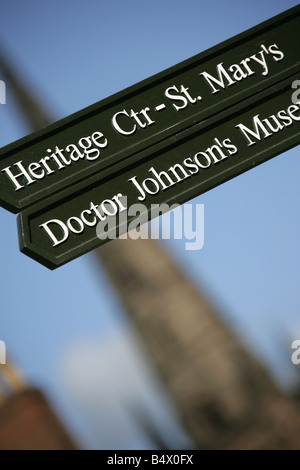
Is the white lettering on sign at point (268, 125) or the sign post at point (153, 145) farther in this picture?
the white lettering on sign at point (268, 125)

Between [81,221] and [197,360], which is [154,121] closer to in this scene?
[81,221]

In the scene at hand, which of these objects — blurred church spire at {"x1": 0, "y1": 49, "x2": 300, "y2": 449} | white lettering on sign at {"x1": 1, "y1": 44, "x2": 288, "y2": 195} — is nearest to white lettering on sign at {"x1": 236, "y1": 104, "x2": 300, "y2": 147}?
white lettering on sign at {"x1": 1, "y1": 44, "x2": 288, "y2": 195}

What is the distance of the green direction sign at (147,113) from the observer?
9.34ft

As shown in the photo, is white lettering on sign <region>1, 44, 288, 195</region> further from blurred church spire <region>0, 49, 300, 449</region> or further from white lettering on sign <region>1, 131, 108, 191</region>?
blurred church spire <region>0, 49, 300, 449</region>

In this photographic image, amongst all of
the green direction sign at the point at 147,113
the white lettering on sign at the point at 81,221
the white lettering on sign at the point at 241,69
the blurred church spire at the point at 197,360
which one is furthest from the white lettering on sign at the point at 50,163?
the blurred church spire at the point at 197,360

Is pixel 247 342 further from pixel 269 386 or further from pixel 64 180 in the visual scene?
pixel 64 180

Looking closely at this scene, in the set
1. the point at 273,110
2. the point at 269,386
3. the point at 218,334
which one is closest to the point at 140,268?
the point at 218,334

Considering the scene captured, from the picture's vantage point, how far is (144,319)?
73.3ft

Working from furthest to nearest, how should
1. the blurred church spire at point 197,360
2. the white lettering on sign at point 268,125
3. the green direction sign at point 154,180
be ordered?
1. the blurred church spire at point 197,360
2. the white lettering on sign at point 268,125
3. the green direction sign at point 154,180

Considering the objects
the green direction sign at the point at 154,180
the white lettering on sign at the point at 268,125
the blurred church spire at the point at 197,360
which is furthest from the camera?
the blurred church spire at the point at 197,360

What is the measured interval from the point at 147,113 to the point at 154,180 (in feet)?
0.95

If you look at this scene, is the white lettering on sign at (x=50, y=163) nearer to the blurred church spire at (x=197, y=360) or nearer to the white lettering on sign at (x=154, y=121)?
the white lettering on sign at (x=154, y=121)

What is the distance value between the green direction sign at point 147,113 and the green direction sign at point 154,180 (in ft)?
0.14
